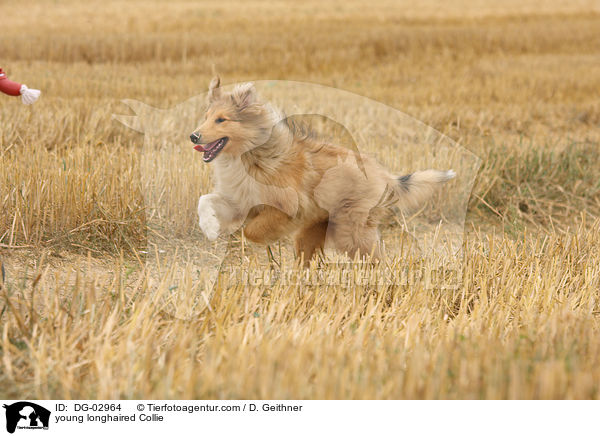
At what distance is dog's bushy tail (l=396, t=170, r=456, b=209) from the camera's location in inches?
152

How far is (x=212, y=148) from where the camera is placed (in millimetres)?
3221

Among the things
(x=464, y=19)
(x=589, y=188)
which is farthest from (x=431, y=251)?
(x=464, y=19)

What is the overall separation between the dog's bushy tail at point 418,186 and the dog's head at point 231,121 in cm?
99

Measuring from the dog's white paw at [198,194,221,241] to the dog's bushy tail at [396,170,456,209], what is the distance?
117cm

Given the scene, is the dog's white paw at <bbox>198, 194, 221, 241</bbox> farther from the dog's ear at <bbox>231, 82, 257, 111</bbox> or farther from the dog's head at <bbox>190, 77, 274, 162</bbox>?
the dog's ear at <bbox>231, 82, 257, 111</bbox>

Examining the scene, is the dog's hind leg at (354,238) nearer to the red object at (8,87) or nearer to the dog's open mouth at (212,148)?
the dog's open mouth at (212,148)

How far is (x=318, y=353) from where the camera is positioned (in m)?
2.80

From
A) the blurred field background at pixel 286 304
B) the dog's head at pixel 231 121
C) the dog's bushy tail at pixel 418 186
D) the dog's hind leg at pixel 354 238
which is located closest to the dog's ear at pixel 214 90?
the dog's head at pixel 231 121

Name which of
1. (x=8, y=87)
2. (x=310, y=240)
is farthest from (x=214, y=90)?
(x=310, y=240)

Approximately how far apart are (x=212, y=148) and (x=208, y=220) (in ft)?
1.29

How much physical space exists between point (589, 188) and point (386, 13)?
21545mm

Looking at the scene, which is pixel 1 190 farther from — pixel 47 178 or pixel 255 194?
pixel 255 194
